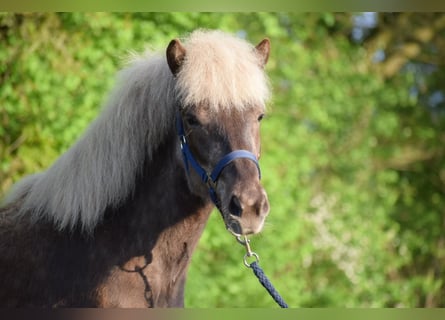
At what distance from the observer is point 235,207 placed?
8.04 ft

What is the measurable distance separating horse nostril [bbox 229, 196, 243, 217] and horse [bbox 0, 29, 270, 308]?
0.12ft

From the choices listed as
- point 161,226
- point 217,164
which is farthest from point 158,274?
point 217,164

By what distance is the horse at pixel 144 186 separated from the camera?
103 inches

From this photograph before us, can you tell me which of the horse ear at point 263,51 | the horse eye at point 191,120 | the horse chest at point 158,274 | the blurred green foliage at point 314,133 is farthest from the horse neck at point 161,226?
the blurred green foliage at point 314,133

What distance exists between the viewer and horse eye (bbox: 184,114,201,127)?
8.62 feet

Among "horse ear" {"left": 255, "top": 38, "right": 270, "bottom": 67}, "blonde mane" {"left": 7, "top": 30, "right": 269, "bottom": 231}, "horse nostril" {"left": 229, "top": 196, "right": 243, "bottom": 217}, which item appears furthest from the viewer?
"horse ear" {"left": 255, "top": 38, "right": 270, "bottom": 67}

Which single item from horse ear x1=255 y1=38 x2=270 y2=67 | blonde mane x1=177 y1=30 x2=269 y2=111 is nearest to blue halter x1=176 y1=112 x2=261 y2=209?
blonde mane x1=177 y1=30 x2=269 y2=111

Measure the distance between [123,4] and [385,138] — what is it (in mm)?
6582

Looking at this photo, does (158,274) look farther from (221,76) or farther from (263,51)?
(263,51)

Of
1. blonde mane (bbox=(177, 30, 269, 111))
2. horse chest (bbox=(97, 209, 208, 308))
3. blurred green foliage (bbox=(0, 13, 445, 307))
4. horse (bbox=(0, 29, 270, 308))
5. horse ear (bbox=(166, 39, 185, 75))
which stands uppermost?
horse ear (bbox=(166, 39, 185, 75))

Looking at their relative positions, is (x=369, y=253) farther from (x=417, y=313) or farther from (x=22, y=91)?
(x=417, y=313)

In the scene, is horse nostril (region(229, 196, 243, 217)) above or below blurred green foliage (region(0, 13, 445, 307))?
above

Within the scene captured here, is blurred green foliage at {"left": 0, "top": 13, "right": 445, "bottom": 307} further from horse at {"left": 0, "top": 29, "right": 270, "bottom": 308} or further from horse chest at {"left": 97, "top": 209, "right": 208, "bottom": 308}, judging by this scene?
horse chest at {"left": 97, "top": 209, "right": 208, "bottom": 308}

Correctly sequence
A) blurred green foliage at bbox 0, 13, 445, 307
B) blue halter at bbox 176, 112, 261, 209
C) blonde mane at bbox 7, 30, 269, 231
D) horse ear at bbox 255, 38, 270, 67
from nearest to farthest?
blue halter at bbox 176, 112, 261, 209
blonde mane at bbox 7, 30, 269, 231
horse ear at bbox 255, 38, 270, 67
blurred green foliage at bbox 0, 13, 445, 307
